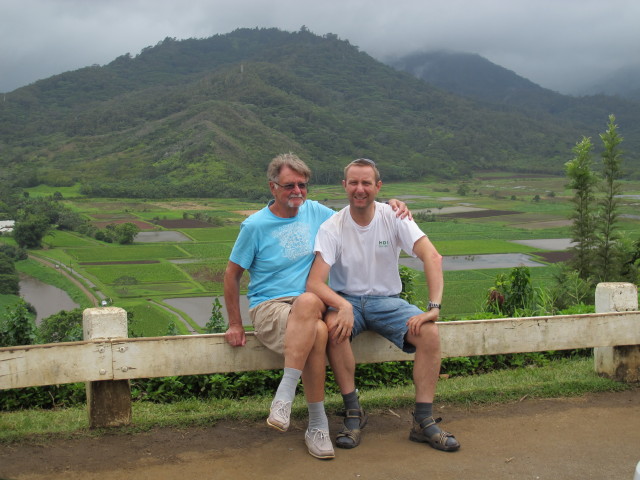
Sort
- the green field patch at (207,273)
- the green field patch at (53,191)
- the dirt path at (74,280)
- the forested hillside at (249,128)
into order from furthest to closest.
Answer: the forested hillside at (249,128), the green field patch at (53,191), the green field patch at (207,273), the dirt path at (74,280)

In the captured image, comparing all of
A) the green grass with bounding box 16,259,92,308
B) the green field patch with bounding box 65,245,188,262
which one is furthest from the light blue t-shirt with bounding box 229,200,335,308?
the green field patch with bounding box 65,245,188,262

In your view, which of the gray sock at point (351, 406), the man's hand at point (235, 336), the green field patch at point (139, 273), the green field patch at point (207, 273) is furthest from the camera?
the green field patch at point (139, 273)

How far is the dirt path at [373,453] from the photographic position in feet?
10.4

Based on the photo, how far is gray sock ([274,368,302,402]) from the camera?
11.1 feet

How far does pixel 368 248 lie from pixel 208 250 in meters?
43.1

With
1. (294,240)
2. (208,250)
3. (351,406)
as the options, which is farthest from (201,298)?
(351,406)

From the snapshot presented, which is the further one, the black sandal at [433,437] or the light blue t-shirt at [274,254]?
the light blue t-shirt at [274,254]

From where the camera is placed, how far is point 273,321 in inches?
143

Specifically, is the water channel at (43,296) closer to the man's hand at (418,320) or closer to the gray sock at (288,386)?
the gray sock at (288,386)

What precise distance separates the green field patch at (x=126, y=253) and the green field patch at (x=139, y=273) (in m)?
2.58

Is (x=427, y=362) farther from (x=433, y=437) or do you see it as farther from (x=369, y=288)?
(x=369, y=288)

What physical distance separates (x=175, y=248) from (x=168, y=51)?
496 ft

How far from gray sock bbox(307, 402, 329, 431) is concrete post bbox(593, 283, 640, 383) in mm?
1903

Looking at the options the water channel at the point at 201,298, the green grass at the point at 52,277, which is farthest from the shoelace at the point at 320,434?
the green grass at the point at 52,277
